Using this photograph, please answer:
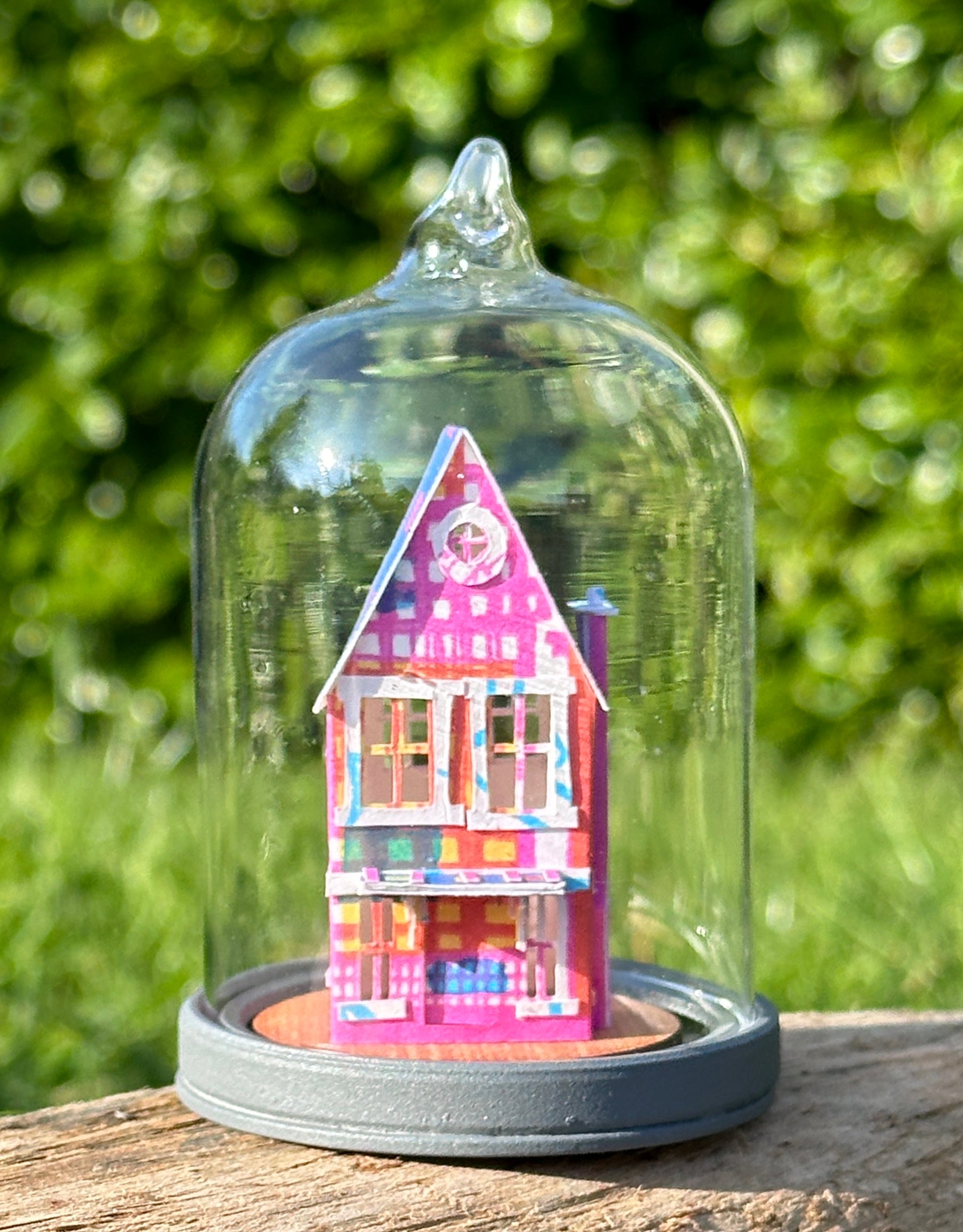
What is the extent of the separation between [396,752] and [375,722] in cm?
4

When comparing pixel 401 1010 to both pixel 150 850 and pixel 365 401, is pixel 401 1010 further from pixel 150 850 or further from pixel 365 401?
pixel 150 850

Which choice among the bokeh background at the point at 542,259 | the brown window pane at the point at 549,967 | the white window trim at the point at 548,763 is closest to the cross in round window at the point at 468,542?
the white window trim at the point at 548,763

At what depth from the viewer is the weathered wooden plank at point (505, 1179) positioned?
4.89ft

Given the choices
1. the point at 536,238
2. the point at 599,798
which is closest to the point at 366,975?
the point at 599,798

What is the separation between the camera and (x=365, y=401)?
177 centimetres

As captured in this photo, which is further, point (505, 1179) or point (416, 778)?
point (416, 778)

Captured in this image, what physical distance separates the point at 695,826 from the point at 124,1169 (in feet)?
2.45

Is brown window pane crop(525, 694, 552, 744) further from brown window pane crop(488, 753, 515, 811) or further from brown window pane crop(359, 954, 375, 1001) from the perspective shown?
brown window pane crop(359, 954, 375, 1001)

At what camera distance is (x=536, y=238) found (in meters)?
3.97

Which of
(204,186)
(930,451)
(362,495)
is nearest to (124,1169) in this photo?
(362,495)

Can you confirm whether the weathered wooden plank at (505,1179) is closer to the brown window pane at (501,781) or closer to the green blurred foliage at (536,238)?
the brown window pane at (501,781)

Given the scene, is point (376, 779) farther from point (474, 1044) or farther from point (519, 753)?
point (474, 1044)

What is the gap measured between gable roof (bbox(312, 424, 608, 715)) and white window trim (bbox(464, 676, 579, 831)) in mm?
38

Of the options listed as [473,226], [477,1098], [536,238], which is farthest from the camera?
[536,238]
